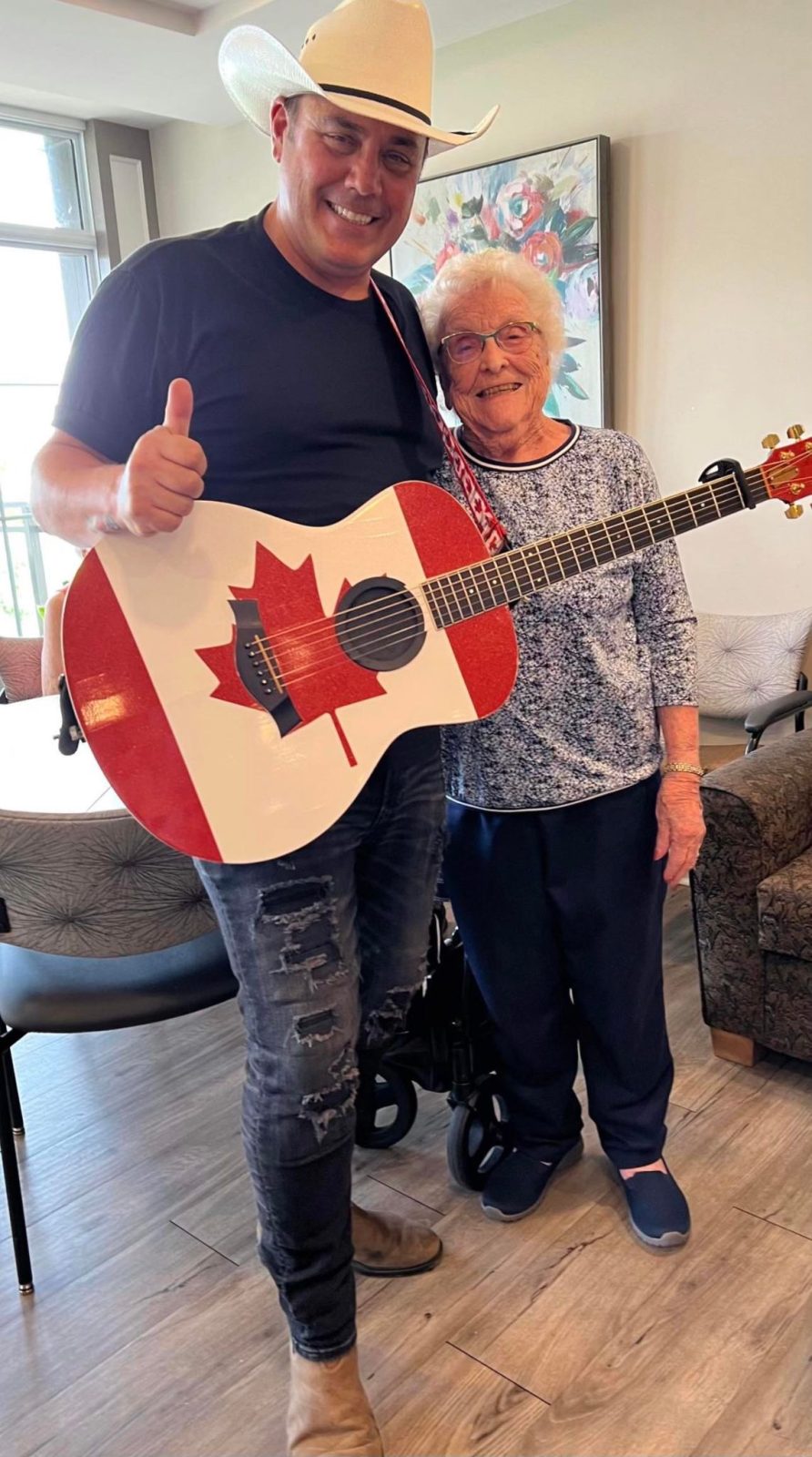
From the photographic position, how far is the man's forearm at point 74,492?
1157mm

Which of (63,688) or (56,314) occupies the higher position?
(56,314)

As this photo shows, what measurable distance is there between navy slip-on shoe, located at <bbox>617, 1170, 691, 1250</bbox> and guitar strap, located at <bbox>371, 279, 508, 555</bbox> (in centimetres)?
100

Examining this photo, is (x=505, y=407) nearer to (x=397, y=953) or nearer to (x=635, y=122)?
(x=397, y=953)

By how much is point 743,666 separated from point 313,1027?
7.34 feet

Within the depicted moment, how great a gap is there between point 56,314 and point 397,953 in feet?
14.3

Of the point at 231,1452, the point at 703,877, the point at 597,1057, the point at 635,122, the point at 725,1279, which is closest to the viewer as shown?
the point at 231,1452

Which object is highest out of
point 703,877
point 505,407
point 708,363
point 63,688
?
point 708,363

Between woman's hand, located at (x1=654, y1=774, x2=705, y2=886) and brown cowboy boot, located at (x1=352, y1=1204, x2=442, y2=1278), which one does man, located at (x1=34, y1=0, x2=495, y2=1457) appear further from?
woman's hand, located at (x1=654, y1=774, x2=705, y2=886)

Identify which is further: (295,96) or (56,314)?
(56,314)

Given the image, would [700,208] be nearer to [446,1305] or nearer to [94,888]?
[94,888]

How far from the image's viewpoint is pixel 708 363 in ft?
10.4

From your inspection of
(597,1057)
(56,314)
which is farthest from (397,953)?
(56,314)

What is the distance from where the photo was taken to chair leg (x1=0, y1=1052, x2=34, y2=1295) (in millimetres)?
1617

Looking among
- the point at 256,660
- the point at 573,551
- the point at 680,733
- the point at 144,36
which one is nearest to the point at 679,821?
the point at 680,733
